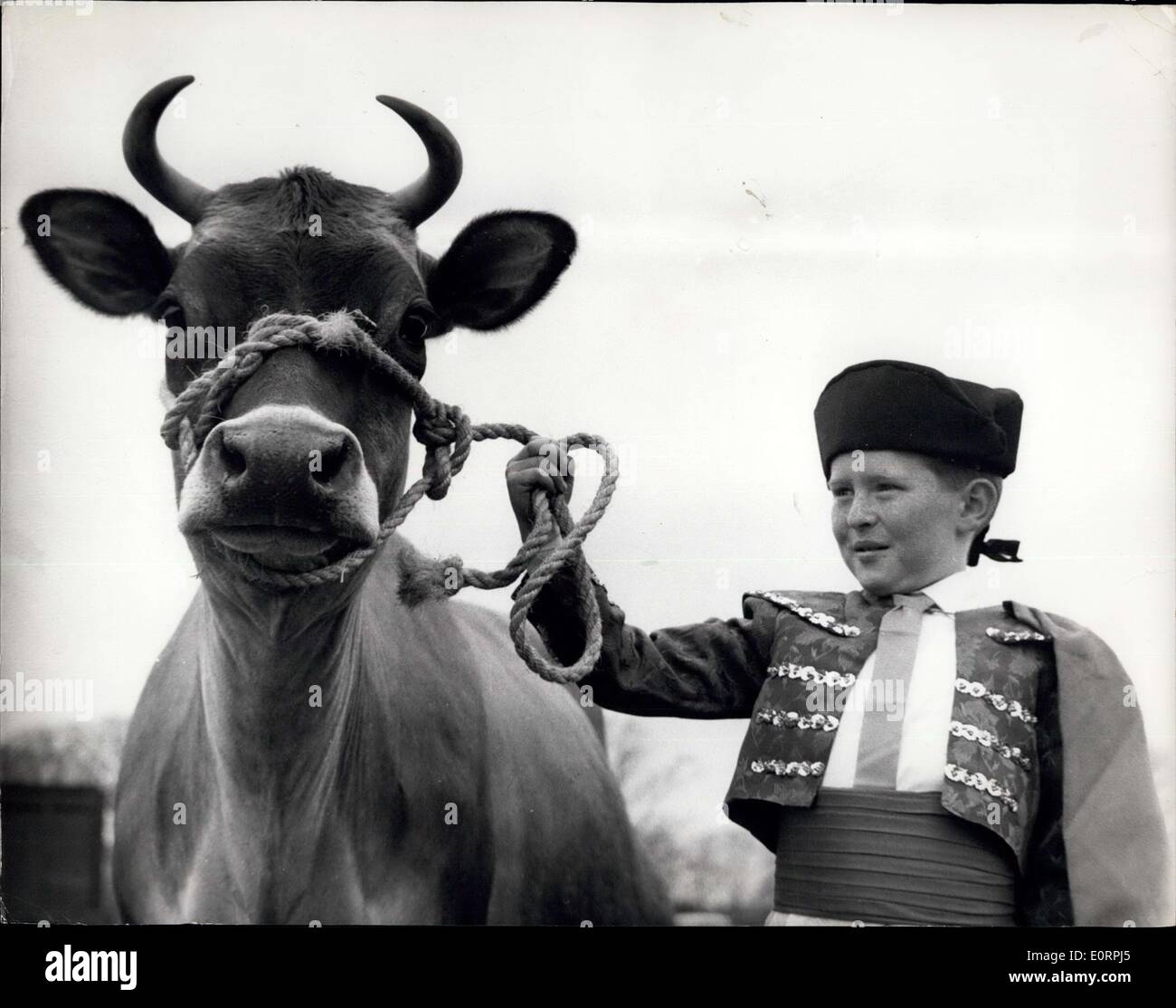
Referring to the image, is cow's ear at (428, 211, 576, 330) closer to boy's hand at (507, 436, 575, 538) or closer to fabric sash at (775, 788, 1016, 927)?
boy's hand at (507, 436, 575, 538)

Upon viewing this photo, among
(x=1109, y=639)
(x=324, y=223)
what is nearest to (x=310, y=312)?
(x=324, y=223)

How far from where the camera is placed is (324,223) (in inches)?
105

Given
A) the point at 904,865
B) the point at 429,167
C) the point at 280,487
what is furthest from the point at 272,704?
the point at 904,865

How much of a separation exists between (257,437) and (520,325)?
2.39 feet

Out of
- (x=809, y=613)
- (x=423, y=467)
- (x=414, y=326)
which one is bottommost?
(x=809, y=613)

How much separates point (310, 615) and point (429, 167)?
927mm

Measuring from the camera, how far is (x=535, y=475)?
2537mm

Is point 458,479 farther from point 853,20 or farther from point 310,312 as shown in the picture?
point 853,20

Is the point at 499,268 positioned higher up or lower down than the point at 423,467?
higher up

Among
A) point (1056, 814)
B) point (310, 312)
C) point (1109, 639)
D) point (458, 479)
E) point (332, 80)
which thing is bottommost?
point (1056, 814)

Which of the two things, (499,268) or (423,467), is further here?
(499,268)

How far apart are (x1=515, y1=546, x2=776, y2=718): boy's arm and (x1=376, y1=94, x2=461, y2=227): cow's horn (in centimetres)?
81

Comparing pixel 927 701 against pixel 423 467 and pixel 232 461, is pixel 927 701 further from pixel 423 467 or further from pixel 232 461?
pixel 232 461

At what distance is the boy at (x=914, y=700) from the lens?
8.43 ft
